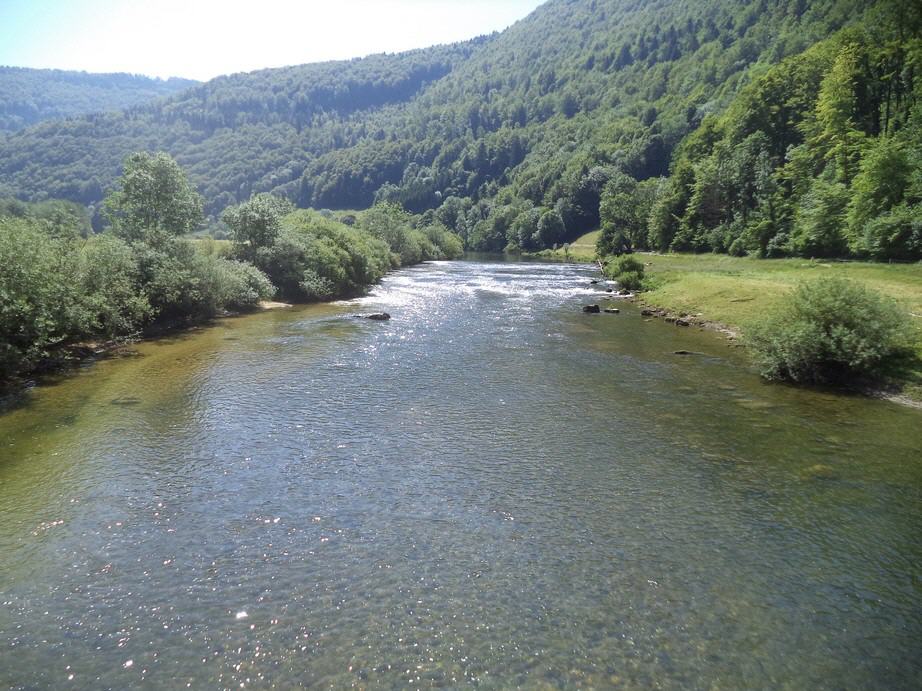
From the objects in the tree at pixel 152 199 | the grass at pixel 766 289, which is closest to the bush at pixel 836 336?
the grass at pixel 766 289

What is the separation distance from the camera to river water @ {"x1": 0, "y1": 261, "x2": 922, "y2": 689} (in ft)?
35.8

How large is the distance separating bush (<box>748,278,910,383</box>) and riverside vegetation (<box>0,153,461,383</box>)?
38.4 metres

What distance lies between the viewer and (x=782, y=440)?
21609mm

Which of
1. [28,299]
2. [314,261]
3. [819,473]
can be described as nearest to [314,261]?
[314,261]

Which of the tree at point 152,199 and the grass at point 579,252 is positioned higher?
the tree at point 152,199

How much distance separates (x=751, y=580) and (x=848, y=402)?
1710cm

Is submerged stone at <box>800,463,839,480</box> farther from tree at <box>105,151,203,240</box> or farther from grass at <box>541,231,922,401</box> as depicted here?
tree at <box>105,151,203,240</box>

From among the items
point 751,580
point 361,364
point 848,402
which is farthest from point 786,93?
point 751,580

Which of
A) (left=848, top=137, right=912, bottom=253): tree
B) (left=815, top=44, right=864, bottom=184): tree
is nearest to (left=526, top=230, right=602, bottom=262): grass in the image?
(left=815, top=44, right=864, bottom=184): tree

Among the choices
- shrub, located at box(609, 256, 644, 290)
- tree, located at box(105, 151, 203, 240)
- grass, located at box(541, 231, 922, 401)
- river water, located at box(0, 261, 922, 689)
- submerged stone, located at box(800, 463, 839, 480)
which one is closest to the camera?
river water, located at box(0, 261, 922, 689)

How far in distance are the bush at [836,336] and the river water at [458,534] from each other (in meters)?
2.12

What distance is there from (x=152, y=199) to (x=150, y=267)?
42.7ft

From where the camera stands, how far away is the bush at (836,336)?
1072 inches

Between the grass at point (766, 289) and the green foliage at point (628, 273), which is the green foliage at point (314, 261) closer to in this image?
the green foliage at point (628, 273)
